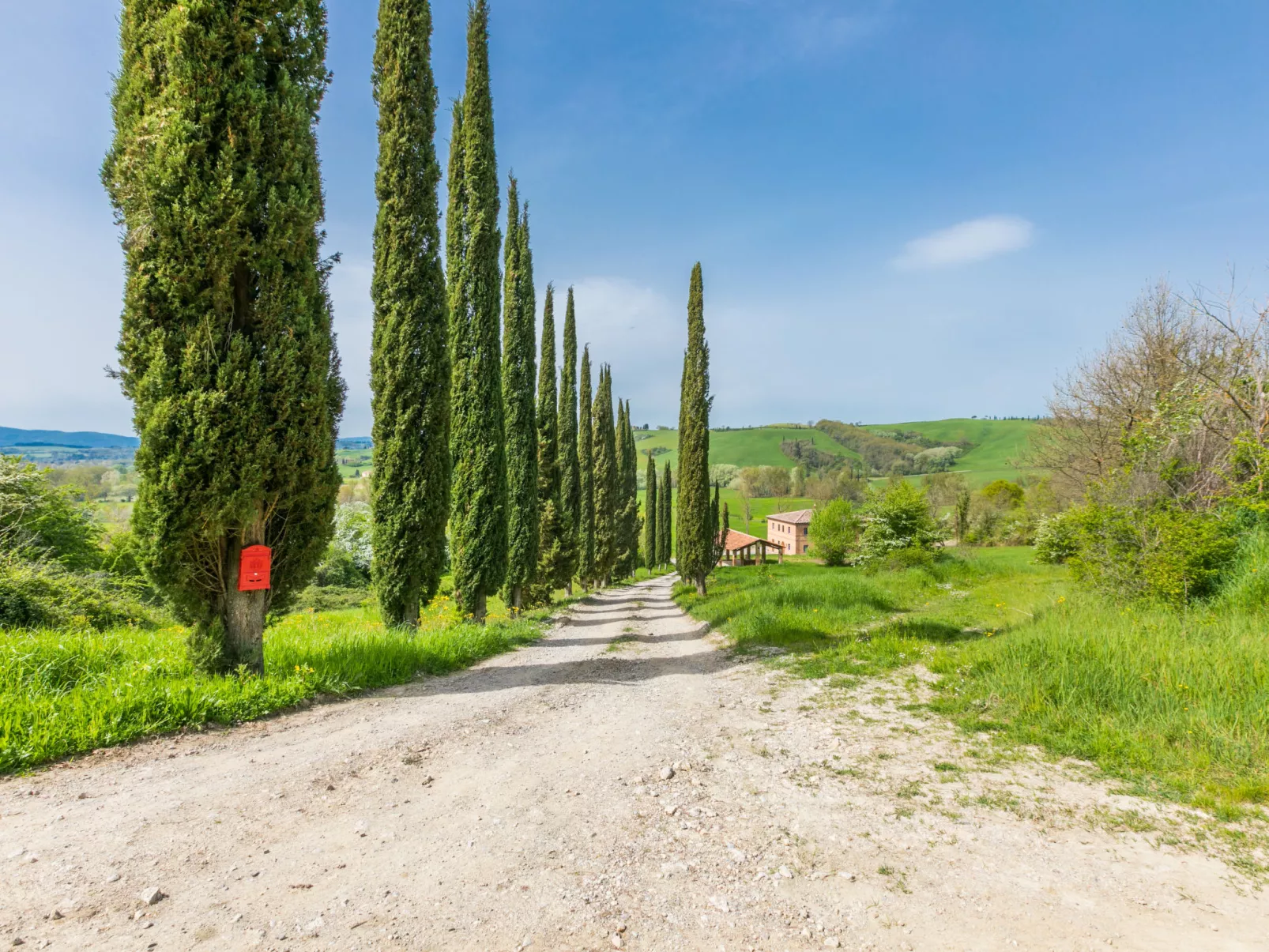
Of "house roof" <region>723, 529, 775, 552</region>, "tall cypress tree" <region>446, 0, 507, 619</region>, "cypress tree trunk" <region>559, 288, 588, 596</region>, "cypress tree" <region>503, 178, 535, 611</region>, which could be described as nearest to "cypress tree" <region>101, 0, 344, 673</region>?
"tall cypress tree" <region>446, 0, 507, 619</region>

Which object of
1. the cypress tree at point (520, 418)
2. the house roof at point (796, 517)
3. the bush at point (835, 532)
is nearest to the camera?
the cypress tree at point (520, 418)

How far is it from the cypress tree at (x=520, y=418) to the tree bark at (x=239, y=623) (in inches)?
363

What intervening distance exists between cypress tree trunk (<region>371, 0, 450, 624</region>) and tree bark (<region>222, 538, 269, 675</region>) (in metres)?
3.85

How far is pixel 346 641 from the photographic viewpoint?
8.08 metres

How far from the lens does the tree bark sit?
20.8ft

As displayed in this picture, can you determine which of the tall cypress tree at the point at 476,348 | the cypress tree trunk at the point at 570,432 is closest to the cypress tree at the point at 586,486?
the cypress tree trunk at the point at 570,432

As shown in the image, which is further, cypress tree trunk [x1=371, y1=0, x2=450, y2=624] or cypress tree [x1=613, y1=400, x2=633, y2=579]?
cypress tree [x1=613, y1=400, x2=633, y2=579]

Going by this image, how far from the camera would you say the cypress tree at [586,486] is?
92.7ft

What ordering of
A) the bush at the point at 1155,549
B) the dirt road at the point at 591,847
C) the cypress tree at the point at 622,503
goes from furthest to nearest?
1. the cypress tree at the point at 622,503
2. the bush at the point at 1155,549
3. the dirt road at the point at 591,847

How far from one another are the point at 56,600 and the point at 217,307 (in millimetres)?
7168

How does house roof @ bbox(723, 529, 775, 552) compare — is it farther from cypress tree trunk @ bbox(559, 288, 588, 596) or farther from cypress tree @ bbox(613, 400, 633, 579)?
cypress tree trunk @ bbox(559, 288, 588, 596)

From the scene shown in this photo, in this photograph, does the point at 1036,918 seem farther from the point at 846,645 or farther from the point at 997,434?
the point at 997,434

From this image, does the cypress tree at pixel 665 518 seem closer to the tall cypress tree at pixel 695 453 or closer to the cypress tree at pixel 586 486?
the cypress tree at pixel 586 486

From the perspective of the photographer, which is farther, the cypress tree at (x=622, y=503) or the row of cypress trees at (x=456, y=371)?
the cypress tree at (x=622, y=503)
